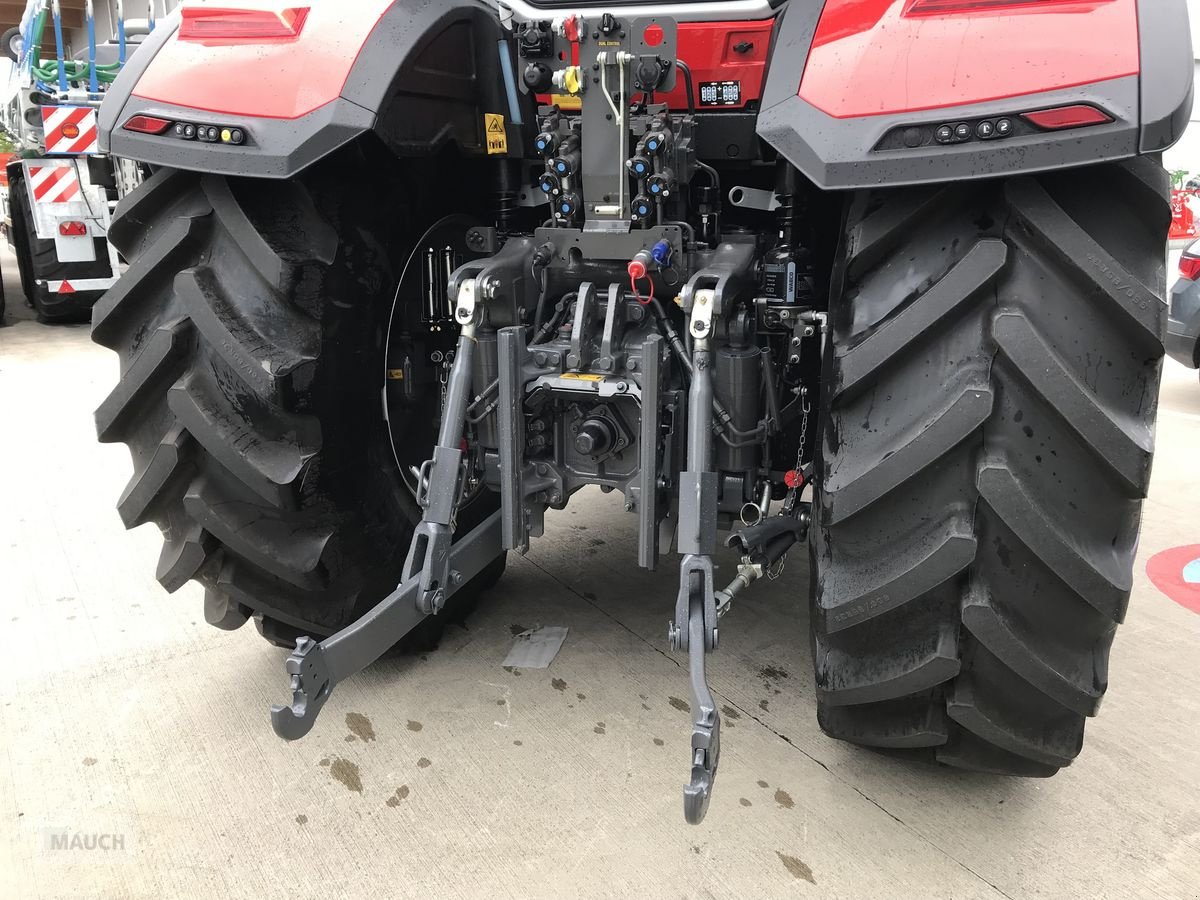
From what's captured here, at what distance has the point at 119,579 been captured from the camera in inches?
136

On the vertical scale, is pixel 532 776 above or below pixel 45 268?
above

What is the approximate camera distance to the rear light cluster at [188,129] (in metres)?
2.00

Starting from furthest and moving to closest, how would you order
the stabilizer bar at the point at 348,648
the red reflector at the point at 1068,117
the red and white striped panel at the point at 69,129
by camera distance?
1. the red and white striped panel at the point at 69,129
2. the stabilizer bar at the point at 348,648
3. the red reflector at the point at 1068,117

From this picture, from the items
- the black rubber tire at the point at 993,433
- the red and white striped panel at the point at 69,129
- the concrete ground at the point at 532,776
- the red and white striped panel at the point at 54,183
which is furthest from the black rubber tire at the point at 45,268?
the black rubber tire at the point at 993,433

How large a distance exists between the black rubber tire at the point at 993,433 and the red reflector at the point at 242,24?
1.33 meters

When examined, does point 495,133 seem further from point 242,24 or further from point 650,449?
point 650,449

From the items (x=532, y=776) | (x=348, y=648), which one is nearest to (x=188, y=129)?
(x=348, y=648)

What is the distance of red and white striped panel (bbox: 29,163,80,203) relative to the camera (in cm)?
757

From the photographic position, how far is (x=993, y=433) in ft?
5.54

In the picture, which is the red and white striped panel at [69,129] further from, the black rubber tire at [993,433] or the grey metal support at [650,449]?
the black rubber tire at [993,433]

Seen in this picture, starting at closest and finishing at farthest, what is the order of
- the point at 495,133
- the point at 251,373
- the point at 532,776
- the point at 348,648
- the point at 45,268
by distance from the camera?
the point at 348,648 < the point at 251,373 < the point at 532,776 < the point at 495,133 < the point at 45,268

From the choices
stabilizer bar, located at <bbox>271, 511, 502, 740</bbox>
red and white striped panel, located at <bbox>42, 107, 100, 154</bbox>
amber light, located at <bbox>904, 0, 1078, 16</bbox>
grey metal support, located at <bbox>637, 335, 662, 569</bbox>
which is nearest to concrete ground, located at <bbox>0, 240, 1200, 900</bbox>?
stabilizer bar, located at <bbox>271, 511, 502, 740</bbox>

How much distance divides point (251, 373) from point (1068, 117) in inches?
66.7

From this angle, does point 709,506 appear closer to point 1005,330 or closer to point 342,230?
point 1005,330
